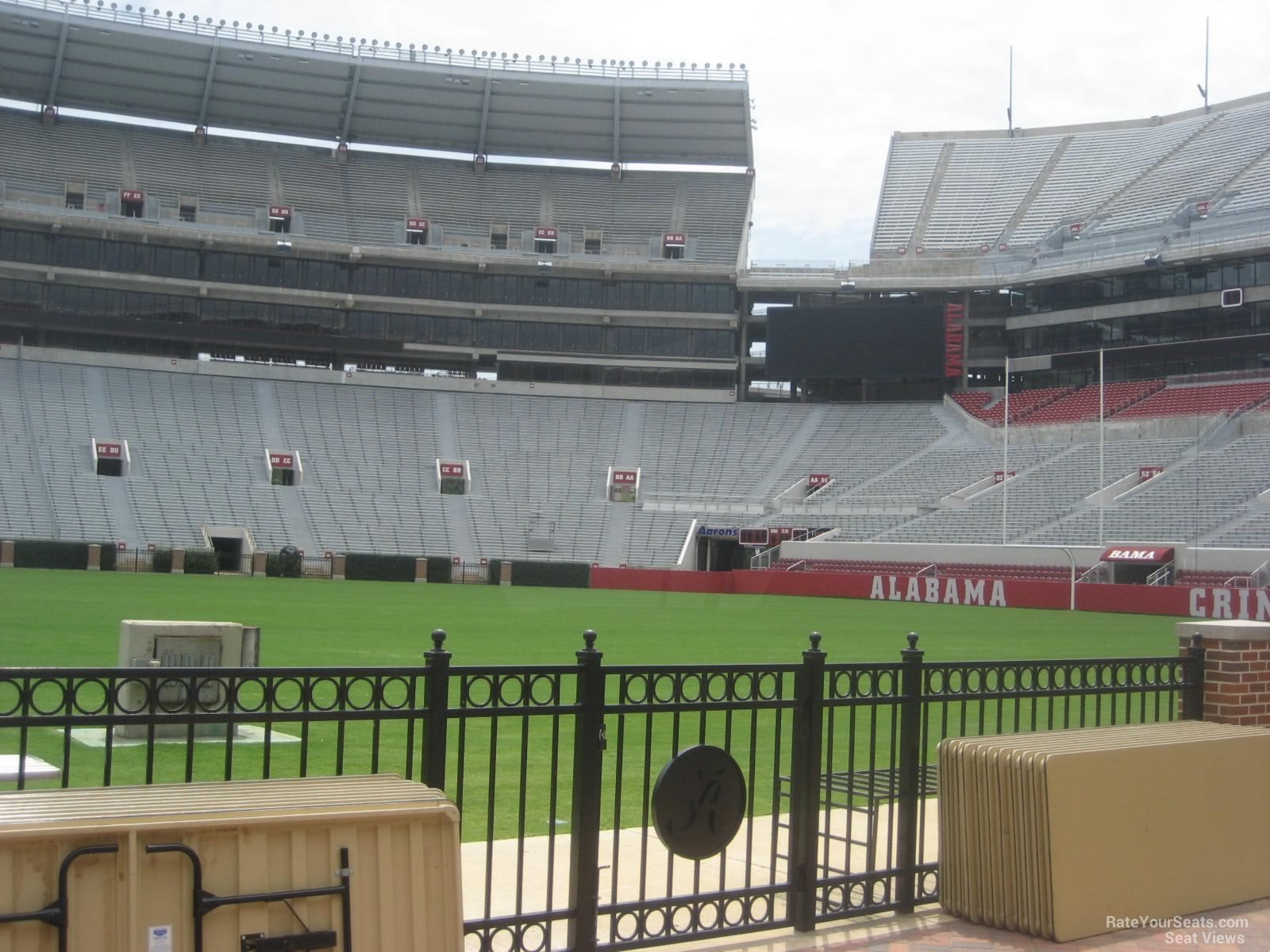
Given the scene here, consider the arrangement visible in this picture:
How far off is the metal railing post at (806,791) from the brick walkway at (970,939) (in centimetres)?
19

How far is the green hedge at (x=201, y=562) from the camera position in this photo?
1955 inches

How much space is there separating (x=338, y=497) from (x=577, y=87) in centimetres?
2851

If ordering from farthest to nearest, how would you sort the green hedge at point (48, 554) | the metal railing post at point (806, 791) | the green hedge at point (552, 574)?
the green hedge at point (552, 574)
the green hedge at point (48, 554)
the metal railing post at point (806, 791)

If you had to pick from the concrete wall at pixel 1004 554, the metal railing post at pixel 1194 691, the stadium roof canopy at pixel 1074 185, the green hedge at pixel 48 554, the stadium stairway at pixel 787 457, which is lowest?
the green hedge at pixel 48 554

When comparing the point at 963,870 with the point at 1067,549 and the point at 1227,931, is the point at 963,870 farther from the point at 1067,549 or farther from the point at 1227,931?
the point at 1067,549

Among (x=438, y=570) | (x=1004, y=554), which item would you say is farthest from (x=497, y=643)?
(x=438, y=570)

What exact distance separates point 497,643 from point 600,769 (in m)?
16.1

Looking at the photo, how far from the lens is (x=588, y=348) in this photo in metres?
70.6

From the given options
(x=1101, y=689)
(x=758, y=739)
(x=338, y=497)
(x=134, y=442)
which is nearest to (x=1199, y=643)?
(x=1101, y=689)

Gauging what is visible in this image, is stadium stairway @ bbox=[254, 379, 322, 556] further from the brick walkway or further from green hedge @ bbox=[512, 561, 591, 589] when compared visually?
the brick walkway

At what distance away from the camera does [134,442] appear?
189 ft

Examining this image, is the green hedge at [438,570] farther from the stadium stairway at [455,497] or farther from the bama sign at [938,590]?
the bama sign at [938,590]

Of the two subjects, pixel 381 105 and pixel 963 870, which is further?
pixel 381 105

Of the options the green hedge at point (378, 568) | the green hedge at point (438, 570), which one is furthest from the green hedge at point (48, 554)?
the green hedge at point (438, 570)
